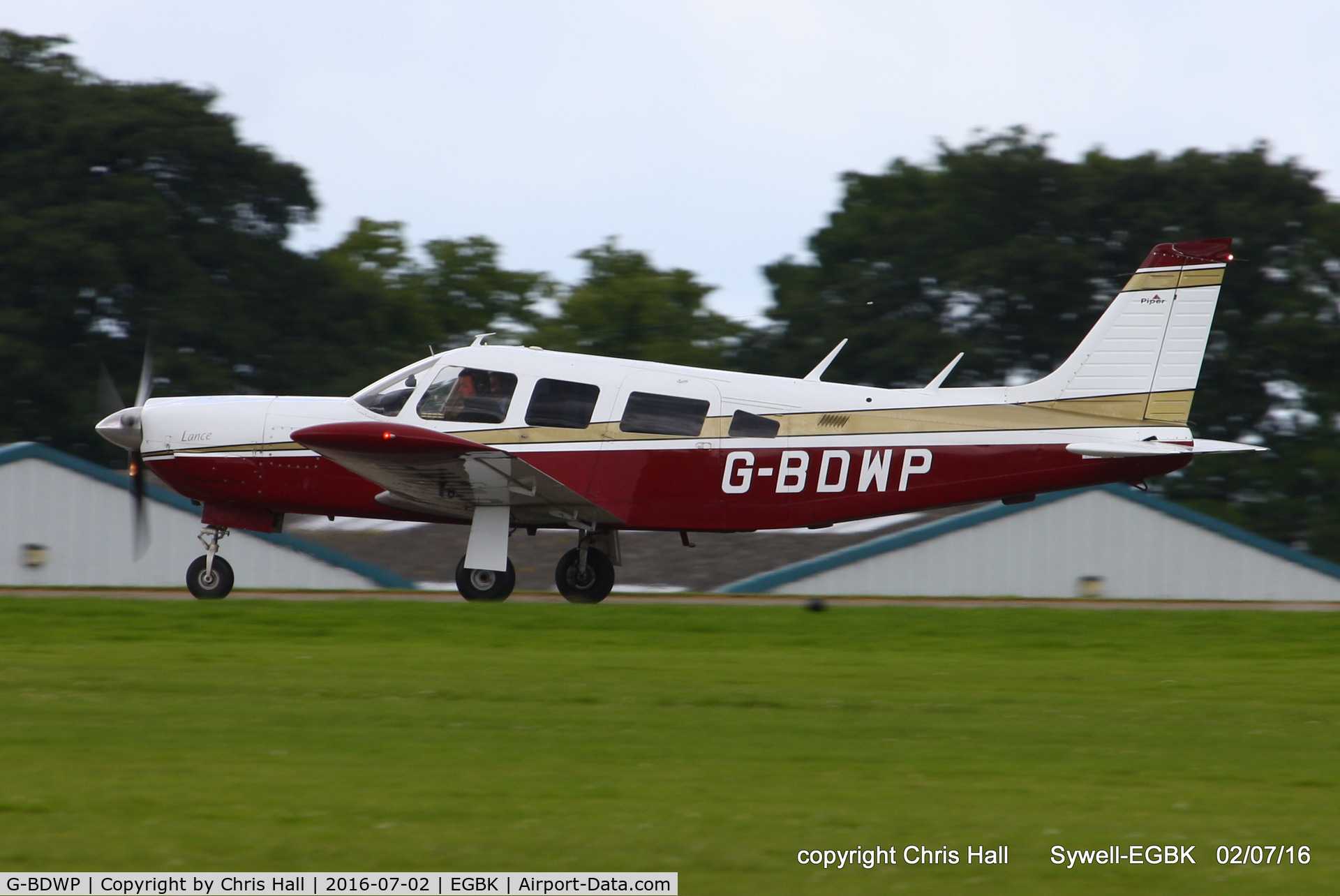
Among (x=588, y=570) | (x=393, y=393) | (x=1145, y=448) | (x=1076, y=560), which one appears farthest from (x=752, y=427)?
(x=1076, y=560)

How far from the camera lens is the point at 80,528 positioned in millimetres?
25156

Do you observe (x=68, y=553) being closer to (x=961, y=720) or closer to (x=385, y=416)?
(x=385, y=416)

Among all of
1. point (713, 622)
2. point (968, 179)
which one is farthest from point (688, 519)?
point (968, 179)

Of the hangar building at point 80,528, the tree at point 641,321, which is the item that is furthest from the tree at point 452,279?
the hangar building at point 80,528

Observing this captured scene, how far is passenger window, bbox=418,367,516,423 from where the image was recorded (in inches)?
607

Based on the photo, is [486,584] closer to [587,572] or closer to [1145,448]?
[587,572]

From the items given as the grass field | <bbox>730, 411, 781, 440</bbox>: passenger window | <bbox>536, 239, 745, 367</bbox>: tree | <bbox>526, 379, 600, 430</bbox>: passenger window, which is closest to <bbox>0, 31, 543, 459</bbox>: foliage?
<bbox>536, 239, 745, 367</bbox>: tree

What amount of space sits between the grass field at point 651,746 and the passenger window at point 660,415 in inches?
85.8

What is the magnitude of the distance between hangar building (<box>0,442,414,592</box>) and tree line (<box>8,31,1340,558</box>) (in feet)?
41.7

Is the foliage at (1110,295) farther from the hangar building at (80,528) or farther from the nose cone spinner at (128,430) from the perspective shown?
the nose cone spinner at (128,430)

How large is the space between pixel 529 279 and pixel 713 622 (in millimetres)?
49483

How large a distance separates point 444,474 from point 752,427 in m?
Answer: 3.04

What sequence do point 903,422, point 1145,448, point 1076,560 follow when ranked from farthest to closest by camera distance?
point 1076,560
point 903,422
point 1145,448

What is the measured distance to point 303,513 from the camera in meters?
16.2
